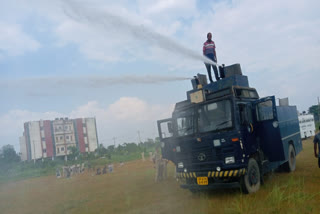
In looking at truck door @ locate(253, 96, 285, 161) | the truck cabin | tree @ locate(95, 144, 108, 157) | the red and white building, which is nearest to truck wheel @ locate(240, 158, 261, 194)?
truck door @ locate(253, 96, 285, 161)

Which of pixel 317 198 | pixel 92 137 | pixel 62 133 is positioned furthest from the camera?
pixel 92 137

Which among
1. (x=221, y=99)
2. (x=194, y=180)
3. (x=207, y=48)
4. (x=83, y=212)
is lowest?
(x=83, y=212)

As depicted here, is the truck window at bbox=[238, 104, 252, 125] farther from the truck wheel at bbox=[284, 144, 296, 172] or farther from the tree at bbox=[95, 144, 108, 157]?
the tree at bbox=[95, 144, 108, 157]

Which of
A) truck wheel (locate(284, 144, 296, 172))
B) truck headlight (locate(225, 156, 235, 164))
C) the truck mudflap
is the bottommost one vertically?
truck wheel (locate(284, 144, 296, 172))

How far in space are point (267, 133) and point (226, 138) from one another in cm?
190

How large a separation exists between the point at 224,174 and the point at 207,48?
5.29 meters

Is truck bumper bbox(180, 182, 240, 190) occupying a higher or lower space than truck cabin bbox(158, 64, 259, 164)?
lower

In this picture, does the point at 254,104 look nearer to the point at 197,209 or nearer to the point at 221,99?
the point at 221,99

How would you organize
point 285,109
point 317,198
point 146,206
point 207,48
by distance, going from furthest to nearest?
point 207,48, point 285,109, point 146,206, point 317,198

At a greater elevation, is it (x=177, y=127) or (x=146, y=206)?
(x=177, y=127)

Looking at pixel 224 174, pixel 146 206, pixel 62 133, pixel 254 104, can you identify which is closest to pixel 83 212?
pixel 146 206

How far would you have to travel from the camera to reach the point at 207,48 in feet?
34.1

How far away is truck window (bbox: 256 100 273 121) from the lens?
8.16m

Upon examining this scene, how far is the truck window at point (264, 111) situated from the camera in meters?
8.16
